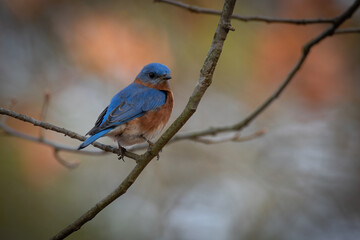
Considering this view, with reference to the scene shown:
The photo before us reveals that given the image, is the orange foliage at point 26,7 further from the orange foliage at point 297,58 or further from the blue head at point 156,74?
the orange foliage at point 297,58

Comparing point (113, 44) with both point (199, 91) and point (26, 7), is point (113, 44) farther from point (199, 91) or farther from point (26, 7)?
point (199, 91)

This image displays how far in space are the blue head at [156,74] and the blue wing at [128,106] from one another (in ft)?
0.36

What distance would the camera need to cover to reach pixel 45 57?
19.6ft

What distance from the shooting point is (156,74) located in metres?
4.25

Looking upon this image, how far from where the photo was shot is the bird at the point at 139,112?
141 inches

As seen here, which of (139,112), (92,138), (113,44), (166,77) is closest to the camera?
(92,138)

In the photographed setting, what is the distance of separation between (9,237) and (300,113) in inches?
166

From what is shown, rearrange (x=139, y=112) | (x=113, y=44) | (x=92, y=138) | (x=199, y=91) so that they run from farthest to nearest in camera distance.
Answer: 1. (x=113, y=44)
2. (x=139, y=112)
3. (x=92, y=138)
4. (x=199, y=91)

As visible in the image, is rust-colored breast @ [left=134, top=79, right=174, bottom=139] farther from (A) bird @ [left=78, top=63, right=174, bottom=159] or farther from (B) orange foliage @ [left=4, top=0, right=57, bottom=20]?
(B) orange foliage @ [left=4, top=0, right=57, bottom=20]

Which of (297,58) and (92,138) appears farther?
(297,58)

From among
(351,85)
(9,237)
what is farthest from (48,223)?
(351,85)

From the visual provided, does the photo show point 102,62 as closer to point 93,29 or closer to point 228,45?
point 93,29

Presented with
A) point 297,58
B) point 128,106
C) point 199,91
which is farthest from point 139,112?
point 297,58

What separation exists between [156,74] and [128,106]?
59 centimetres
